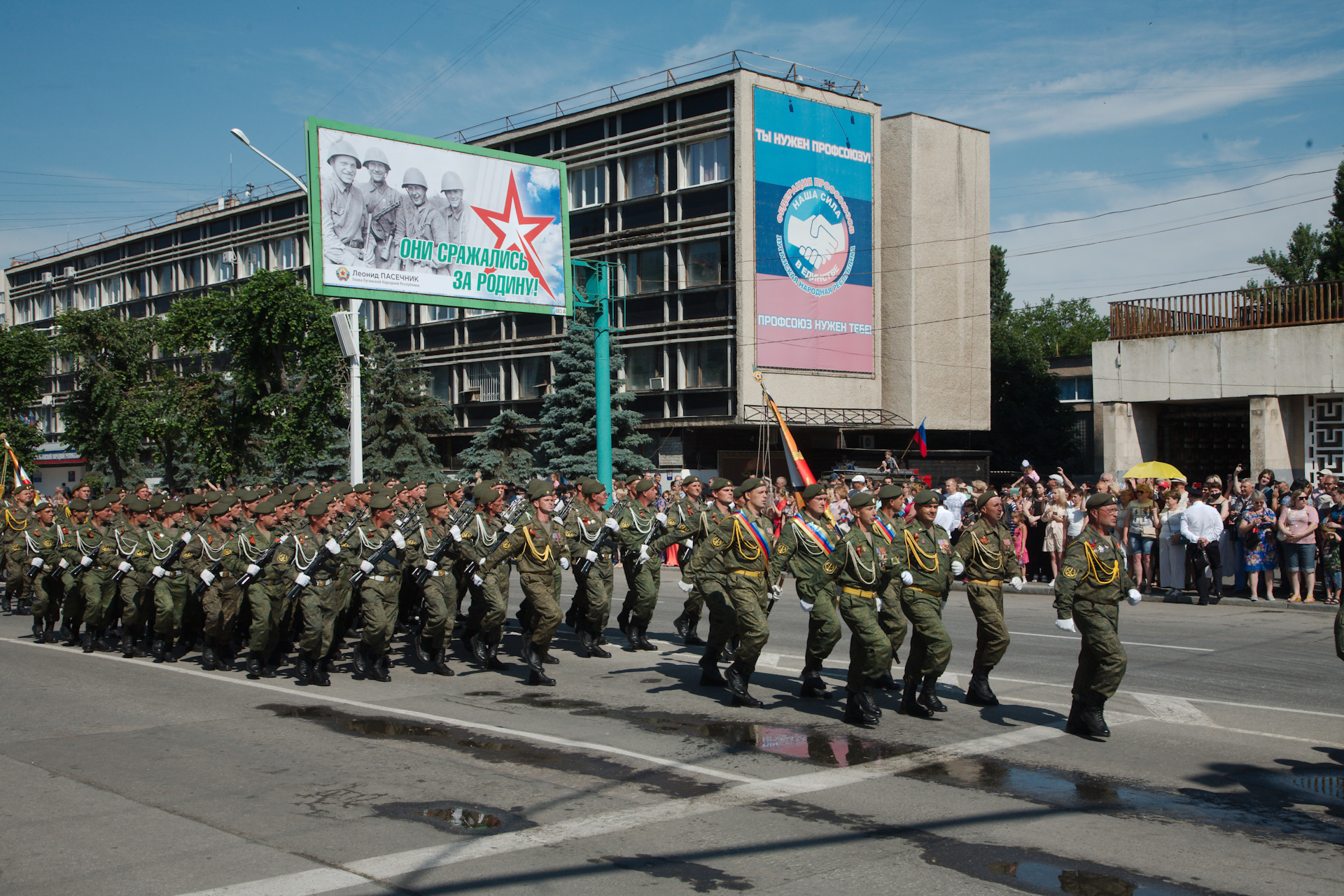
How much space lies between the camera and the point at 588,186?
129 feet

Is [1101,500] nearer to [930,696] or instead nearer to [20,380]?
[930,696]

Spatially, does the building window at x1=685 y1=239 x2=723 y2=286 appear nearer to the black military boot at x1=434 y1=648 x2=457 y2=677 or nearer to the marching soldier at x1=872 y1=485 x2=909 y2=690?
the black military boot at x1=434 y1=648 x2=457 y2=677

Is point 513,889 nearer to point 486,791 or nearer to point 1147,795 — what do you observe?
point 486,791

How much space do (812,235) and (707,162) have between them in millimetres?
4348

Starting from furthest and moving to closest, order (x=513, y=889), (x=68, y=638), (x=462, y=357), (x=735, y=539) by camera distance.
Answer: (x=462, y=357)
(x=68, y=638)
(x=735, y=539)
(x=513, y=889)

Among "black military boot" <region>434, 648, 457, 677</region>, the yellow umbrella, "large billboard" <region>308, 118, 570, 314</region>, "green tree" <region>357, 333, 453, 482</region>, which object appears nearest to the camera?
"black military boot" <region>434, 648, 457, 677</region>

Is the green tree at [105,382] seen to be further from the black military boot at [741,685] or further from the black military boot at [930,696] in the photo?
the black military boot at [930,696]

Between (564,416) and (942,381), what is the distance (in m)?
15.0

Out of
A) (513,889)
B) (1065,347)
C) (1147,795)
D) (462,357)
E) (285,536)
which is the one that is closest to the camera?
(513,889)

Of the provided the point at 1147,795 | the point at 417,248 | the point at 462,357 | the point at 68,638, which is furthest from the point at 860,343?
the point at 1147,795

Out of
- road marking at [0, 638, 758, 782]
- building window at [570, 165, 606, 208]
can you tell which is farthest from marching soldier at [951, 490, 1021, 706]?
building window at [570, 165, 606, 208]

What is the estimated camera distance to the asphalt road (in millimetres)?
5266

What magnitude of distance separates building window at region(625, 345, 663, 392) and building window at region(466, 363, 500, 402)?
22.5ft

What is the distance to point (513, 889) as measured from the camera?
5055 mm
